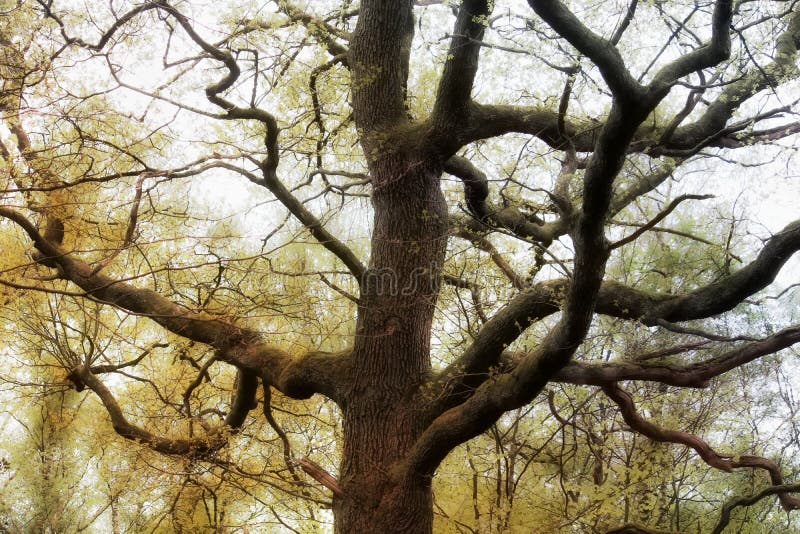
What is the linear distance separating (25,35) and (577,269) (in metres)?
3.44

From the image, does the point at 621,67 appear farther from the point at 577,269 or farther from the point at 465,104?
the point at 465,104

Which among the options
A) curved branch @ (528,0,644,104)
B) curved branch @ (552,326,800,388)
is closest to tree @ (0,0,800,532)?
curved branch @ (552,326,800,388)

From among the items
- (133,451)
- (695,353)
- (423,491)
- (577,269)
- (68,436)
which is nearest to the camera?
(577,269)

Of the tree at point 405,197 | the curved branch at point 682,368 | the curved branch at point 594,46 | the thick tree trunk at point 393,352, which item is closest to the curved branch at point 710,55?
the curved branch at point 594,46

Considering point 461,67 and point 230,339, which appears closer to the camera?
point 461,67

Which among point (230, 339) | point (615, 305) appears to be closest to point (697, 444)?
point (615, 305)

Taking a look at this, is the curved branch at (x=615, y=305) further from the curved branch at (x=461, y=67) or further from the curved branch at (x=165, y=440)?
the curved branch at (x=165, y=440)

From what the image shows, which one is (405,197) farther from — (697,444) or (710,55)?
(697,444)

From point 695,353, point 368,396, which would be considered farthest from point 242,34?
point 695,353

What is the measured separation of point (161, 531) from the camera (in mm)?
7855

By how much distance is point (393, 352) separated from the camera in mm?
4059

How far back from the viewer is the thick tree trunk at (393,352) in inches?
150

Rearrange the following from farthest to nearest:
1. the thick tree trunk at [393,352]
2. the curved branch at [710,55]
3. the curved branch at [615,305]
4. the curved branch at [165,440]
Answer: the curved branch at [165,440]
the thick tree trunk at [393,352]
the curved branch at [615,305]
the curved branch at [710,55]

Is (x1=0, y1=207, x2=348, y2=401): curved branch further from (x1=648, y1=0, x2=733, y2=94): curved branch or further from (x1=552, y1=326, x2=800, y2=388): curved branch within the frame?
(x1=648, y1=0, x2=733, y2=94): curved branch
